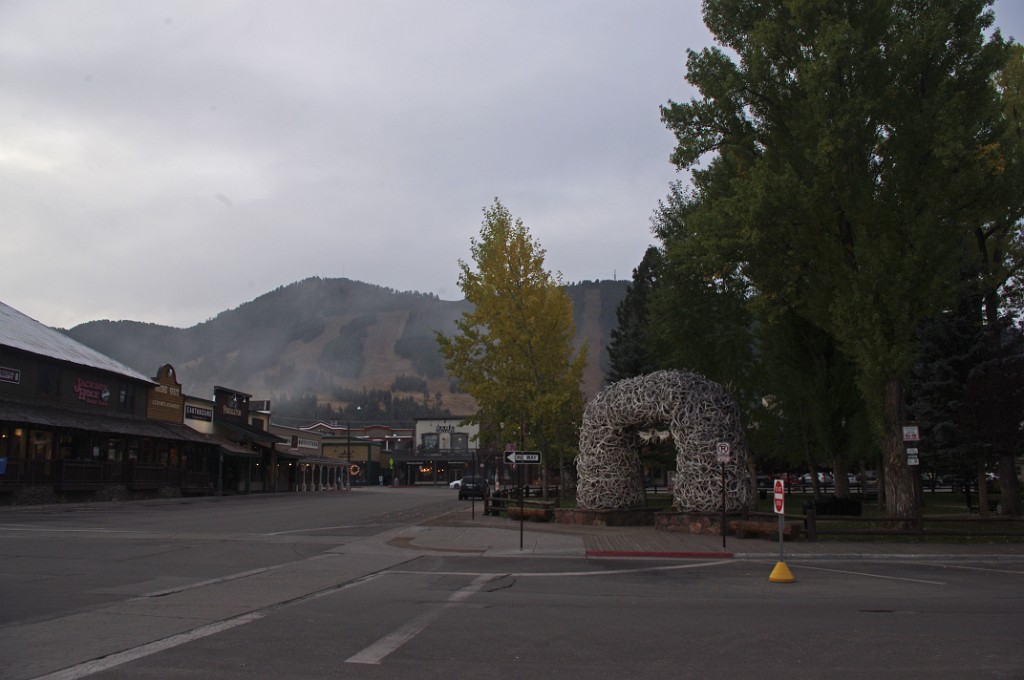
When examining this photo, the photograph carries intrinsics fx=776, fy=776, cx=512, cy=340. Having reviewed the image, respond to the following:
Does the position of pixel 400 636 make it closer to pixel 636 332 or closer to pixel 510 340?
pixel 510 340

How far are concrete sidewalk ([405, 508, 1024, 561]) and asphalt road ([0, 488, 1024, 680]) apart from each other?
72 centimetres

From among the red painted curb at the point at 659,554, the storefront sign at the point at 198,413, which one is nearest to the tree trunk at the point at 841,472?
the red painted curb at the point at 659,554

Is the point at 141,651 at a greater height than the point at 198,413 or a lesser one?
lesser

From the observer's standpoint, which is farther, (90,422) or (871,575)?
(90,422)

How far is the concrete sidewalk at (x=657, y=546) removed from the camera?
683 inches

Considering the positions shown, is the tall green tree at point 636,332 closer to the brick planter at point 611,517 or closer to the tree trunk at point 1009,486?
the brick planter at point 611,517

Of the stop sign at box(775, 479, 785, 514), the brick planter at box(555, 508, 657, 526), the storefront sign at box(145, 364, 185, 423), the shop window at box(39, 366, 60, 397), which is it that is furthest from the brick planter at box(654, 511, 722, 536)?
the storefront sign at box(145, 364, 185, 423)

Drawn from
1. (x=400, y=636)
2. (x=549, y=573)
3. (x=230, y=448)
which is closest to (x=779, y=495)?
(x=549, y=573)

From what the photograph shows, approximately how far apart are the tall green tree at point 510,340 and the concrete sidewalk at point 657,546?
11.9 m

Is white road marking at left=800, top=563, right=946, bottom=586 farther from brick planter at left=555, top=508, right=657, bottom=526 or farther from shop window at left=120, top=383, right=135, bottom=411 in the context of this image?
shop window at left=120, top=383, right=135, bottom=411

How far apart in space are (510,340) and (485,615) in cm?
2525

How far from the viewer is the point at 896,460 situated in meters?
21.6

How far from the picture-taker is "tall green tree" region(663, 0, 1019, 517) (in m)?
21.4

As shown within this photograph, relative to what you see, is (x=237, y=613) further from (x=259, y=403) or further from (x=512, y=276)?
(x=259, y=403)
